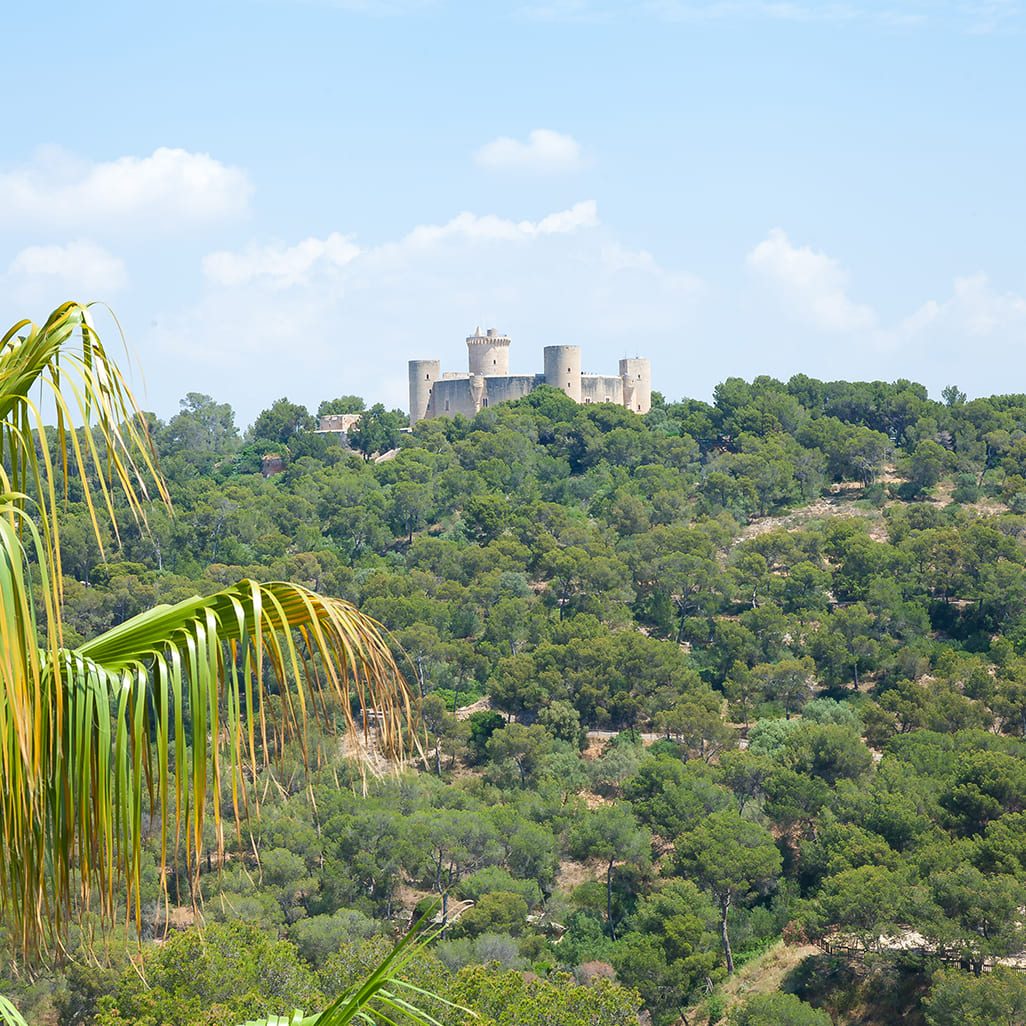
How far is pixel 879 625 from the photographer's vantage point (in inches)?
1420

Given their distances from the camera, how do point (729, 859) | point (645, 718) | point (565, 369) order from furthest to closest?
1. point (565, 369)
2. point (645, 718)
3. point (729, 859)

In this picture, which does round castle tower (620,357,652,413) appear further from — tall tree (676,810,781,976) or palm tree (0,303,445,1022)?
palm tree (0,303,445,1022)

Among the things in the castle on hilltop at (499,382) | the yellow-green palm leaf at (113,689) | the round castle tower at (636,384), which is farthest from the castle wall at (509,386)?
the yellow-green palm leaf at (113,689)

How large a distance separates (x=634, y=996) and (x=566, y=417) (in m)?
41.1

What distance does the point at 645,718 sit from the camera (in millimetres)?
33188

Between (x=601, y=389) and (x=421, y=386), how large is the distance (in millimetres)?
9630

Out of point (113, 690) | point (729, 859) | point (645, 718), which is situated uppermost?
point (113, 690)


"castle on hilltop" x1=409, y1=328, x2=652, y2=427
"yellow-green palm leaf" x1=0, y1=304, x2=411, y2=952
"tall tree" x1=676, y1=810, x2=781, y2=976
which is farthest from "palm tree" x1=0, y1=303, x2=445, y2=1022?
"castle on hilltop" x1=409, y1=328, x2=652, y2=427

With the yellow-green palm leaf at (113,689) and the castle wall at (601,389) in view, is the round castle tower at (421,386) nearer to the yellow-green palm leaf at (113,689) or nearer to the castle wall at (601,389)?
the castle wall at (601,389)

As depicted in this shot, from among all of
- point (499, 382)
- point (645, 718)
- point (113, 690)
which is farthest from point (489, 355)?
point (113, 690)

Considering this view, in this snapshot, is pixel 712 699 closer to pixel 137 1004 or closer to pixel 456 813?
pixel 456 813

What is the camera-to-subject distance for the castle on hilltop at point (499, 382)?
62.4 meters

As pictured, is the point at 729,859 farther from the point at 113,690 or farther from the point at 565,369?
the point at 565,369

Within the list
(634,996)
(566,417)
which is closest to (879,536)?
(566,417)
